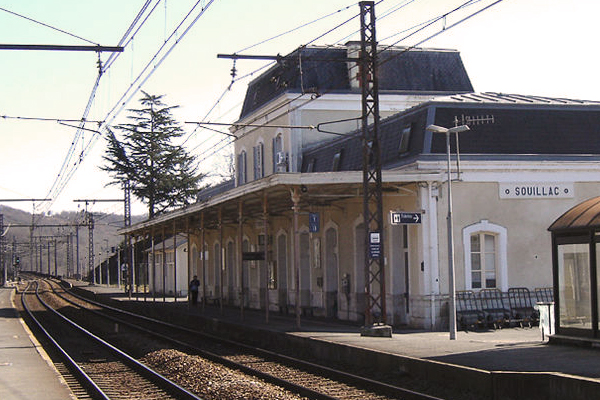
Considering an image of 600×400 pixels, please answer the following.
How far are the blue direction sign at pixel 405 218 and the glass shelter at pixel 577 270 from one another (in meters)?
5.01

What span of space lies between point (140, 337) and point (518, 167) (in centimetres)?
1228

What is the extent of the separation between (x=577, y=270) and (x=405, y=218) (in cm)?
594

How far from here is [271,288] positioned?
35469 millimetres

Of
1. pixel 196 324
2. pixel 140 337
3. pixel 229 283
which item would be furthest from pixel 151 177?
pixel 140 337

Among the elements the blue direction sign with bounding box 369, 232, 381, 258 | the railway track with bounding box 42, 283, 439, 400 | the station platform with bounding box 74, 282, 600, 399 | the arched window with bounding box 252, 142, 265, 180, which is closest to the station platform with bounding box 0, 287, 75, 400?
the railway track with bounding box 42, 283, 439, 400

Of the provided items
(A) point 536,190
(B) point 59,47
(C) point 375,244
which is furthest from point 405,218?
(B) point 59,47

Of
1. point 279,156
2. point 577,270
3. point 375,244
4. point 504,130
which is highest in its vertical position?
point 279,156

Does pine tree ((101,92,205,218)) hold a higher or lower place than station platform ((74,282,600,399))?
higher

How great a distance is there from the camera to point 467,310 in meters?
22.9

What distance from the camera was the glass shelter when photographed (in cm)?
1577

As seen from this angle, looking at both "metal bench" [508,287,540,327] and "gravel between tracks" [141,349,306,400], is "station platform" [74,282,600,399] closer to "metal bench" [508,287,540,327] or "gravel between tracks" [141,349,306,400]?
"metal bench" [508,287,540,327]

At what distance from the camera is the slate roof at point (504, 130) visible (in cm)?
2414

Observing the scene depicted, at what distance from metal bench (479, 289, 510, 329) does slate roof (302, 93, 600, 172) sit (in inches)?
143

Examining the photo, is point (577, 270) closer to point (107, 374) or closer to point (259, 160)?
point (107, 374)
